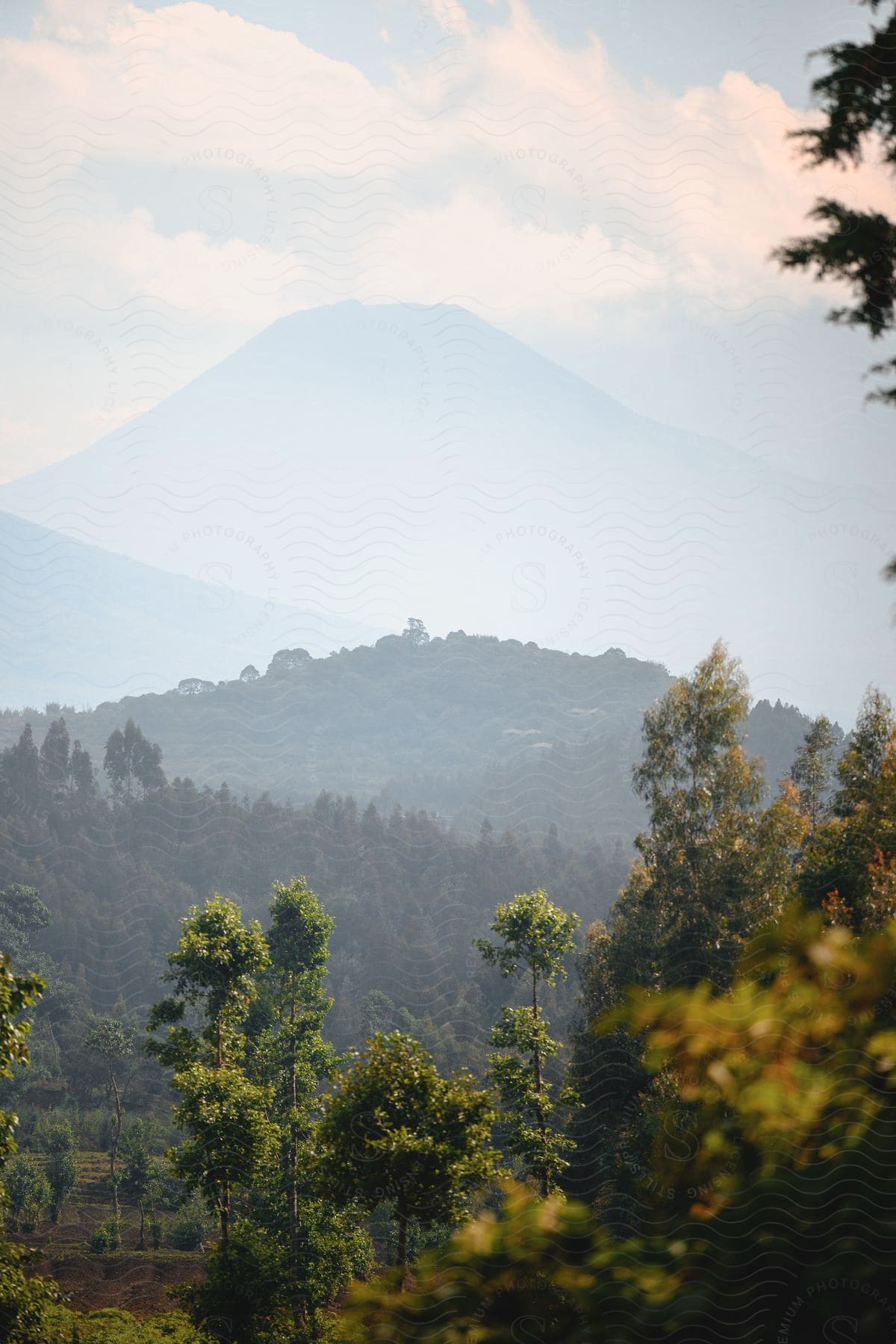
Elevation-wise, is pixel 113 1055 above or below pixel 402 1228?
below

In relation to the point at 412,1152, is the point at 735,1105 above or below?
above

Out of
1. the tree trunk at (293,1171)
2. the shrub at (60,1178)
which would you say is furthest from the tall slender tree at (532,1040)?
the shrub at (60,1178)

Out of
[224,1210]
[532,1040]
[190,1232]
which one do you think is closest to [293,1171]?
[224,1210]

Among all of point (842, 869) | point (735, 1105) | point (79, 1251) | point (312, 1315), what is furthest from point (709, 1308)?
Result: point (79, 1251)

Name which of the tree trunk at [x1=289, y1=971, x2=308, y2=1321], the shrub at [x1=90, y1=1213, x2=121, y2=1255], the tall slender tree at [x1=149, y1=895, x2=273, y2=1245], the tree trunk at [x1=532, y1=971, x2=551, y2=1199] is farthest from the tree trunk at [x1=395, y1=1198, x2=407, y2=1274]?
the shrub at [x1=90, y1=1213, x2=121, y2=1255]

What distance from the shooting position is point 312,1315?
1777cm

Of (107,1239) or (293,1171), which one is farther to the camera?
(107,1239)

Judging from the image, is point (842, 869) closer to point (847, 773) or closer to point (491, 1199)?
point (847, 773)

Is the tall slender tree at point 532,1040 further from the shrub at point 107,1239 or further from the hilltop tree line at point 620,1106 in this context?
the shrub at point 107,1239

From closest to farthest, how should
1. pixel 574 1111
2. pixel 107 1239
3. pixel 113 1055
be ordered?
pixel 574 1111 < pixel 107 1239 < pixel 113 1055

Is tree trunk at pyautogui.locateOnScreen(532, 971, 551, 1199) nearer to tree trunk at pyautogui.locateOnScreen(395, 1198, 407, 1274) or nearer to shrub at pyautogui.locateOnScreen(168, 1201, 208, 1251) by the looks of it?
tree trunk at pyautogui.locateOnScreen(395, 1198, 407, 1274)

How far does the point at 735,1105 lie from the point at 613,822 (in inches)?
6081

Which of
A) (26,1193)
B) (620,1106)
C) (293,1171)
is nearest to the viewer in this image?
(293,1171)

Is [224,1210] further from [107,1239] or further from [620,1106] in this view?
[107,1239]
